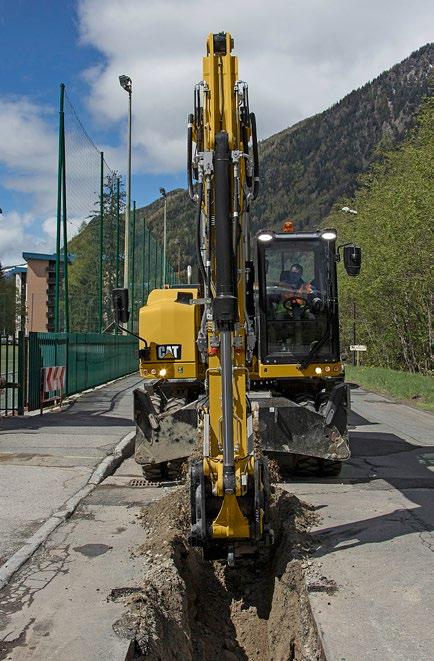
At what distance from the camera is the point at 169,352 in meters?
9.04

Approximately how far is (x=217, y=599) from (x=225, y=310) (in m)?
2.71

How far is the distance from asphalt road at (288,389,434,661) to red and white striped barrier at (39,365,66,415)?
23.8ft

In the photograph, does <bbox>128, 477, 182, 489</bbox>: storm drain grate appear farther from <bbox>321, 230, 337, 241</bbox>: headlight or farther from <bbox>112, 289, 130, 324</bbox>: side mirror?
<bbox>321, 230, 337, 241</bbox>: headlight

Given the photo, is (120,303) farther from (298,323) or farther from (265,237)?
(298,323)

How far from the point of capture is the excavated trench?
468cm

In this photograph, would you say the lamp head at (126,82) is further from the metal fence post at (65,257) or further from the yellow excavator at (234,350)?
the yellow excavator at (234,350)

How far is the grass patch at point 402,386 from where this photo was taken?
69.8 ft

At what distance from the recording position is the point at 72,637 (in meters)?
4.28

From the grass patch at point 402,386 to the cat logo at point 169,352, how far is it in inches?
476

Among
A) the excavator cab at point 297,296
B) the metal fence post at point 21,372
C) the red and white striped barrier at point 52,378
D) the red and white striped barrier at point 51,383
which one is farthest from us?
the red and white striped barrier at point 52,378

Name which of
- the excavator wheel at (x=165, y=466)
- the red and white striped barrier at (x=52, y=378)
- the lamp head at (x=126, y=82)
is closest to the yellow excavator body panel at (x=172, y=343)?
the excavator wheel at (x=165, y=466)

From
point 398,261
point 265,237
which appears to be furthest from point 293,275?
point 398,261

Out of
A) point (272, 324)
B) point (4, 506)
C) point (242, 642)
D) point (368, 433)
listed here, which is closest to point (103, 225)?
point (368, 433)

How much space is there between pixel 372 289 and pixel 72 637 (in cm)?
2794
